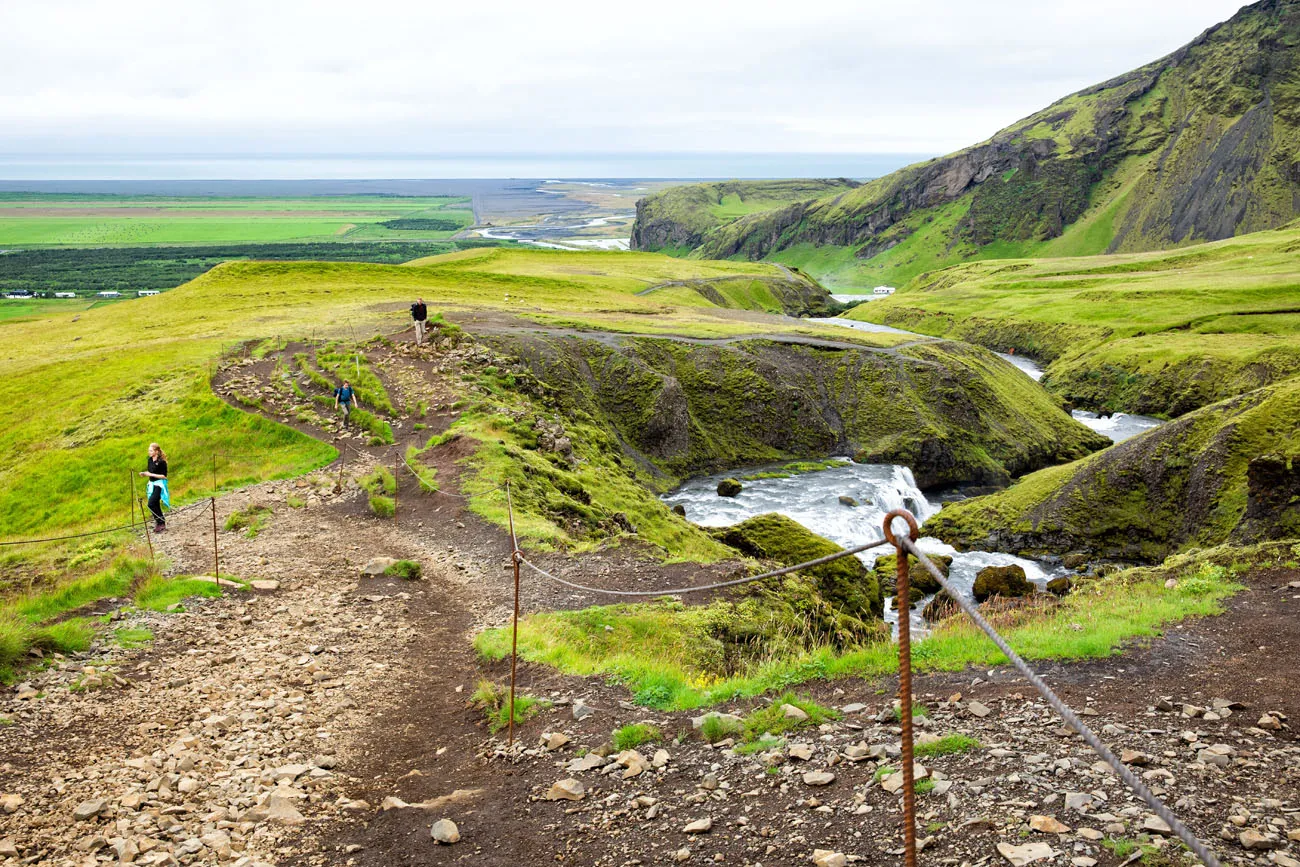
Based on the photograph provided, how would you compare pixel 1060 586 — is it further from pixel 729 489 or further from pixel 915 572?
pixel 729 489

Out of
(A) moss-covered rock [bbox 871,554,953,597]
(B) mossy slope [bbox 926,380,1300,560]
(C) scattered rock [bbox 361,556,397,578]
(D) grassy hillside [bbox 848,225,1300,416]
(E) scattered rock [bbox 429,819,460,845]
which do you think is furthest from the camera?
(D) grassy hillside [bbox 848,225,1300,416]

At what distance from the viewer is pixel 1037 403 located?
7250cm

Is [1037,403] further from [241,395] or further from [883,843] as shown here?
[883,843]

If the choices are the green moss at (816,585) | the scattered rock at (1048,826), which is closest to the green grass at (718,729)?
the scattered rock at (1048,826)

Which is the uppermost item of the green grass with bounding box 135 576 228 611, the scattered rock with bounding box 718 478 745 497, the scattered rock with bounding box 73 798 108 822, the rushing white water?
the scattered rock with bounding box 73 798 108 822

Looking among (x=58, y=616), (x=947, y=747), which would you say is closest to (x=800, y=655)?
(x=947, y=747)

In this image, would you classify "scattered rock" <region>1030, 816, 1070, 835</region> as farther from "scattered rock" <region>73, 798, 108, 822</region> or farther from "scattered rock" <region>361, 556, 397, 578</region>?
"scattered rock" <region>361, 556, 397, 578</region>

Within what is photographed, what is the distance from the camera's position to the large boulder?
116 ft

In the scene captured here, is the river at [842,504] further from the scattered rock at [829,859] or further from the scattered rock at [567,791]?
the scattered rock at [829,859]

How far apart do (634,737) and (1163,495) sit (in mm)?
39484

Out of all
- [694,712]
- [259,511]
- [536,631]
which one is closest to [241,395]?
[259,511]

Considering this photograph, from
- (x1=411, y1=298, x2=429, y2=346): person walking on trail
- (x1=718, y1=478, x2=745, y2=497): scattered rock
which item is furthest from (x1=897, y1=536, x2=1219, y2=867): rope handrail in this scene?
(x1=718, y1=478, x2=745, y2=497): scattered rock

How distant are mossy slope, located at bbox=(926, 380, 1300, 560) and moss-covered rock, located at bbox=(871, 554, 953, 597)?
5917 mm

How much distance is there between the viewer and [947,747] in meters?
9.83
